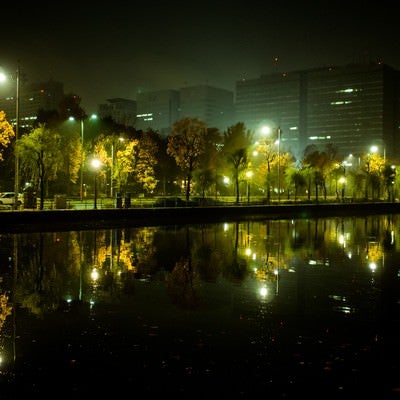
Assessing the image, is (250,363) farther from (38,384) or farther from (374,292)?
(374,292)

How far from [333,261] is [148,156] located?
5455cm

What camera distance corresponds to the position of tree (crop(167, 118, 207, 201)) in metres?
61.2

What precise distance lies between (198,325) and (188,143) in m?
51.8

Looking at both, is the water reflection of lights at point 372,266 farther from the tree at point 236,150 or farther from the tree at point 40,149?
the tree at point 236,150

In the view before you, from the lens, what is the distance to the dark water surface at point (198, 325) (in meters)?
7.08

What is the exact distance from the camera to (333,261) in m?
19.6

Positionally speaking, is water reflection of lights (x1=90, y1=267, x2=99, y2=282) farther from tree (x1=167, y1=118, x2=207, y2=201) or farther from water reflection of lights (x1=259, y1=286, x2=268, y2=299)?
tree (x1=167, y1=118, x2=207, y2=201)

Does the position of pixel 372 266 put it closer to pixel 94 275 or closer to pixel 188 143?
pixel 94 275

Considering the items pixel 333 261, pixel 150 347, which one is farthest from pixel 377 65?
pixel 150 347

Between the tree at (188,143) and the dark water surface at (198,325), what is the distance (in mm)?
40938

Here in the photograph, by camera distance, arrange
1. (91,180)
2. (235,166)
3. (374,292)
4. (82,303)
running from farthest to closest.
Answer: (91,180)
(235,166)
(374,292)
(82,303)

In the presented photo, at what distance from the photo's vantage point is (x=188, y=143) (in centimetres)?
6119

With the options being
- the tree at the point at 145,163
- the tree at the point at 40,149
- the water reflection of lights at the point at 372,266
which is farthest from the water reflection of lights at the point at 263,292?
the tree at the point at 145,163

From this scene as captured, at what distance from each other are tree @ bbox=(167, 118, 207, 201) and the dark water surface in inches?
1612
